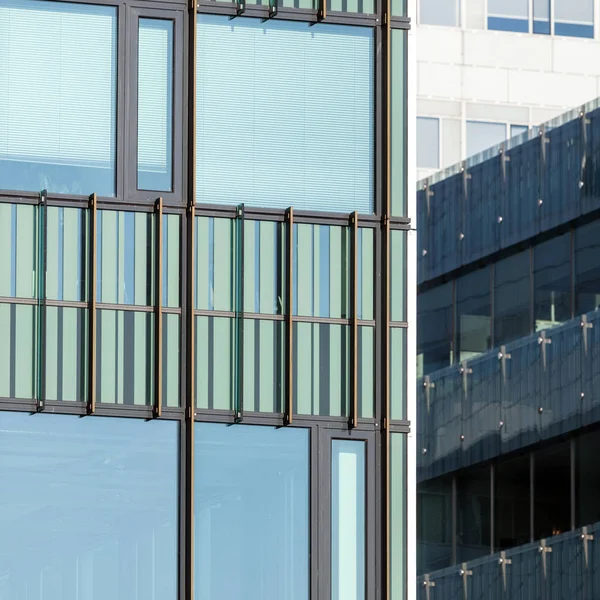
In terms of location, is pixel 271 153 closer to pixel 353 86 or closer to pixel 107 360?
pixel 353 86

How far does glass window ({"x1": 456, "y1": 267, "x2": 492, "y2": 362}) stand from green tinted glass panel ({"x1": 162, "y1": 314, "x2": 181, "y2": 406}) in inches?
768

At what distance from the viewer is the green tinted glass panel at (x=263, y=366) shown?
30344 mm

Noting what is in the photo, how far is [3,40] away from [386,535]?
7106 mm

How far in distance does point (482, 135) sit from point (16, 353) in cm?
3766

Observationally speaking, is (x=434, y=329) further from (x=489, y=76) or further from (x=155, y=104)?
(x=155, y=104)

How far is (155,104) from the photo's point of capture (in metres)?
31.0

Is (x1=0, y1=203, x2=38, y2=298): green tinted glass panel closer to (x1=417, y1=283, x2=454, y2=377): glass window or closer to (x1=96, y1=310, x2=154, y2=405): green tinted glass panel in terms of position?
(x1=96, y1=310, x2=154, y2=405): green tinted glass panel

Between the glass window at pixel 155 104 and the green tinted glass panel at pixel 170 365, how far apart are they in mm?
1699

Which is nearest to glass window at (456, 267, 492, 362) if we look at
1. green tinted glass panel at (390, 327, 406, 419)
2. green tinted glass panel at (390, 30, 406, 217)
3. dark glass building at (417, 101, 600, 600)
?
dark glass building at (417, 101, 600, 600)

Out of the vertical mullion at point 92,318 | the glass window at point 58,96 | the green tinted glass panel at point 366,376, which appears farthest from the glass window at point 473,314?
the vertical mullion at point 92,318

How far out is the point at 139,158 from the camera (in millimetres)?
30766

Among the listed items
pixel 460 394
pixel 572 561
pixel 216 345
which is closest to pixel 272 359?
pixel 216 345

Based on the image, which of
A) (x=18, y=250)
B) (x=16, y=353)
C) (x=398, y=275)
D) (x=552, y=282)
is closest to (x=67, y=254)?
(x=18, y=250)

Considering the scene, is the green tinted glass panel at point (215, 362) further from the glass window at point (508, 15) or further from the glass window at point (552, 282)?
the glass window at point (508, 15)
